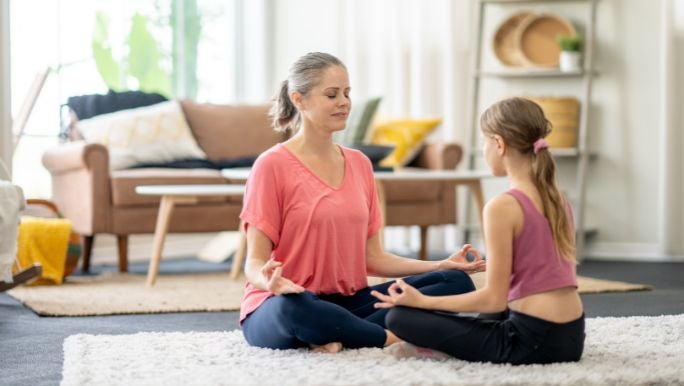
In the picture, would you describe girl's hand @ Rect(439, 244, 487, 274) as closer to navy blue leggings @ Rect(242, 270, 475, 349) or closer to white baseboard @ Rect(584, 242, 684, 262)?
navy blue leggings @ Rect(242, 270, 475, 349)

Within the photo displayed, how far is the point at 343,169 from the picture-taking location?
102 inches

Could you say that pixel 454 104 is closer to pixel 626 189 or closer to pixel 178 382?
pixel 626 189

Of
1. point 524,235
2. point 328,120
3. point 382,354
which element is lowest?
point 382,354

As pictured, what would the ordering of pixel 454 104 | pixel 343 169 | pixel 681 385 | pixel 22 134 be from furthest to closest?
pixel 454 104
pixel 22 134
pixel 343 169
pixel 681 385

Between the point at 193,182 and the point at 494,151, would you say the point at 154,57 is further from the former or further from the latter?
the point at 494,151

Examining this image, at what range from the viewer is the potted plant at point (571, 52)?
19.0ft

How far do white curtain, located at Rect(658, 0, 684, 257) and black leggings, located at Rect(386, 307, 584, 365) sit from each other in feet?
12.3

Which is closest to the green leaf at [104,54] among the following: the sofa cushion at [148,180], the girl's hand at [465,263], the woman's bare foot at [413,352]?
the sofa cushion at [148,180]

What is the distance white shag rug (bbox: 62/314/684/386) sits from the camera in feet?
6.77

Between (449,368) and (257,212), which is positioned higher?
(257,212)

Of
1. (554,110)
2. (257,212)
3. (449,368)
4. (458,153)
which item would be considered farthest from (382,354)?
(554,110)

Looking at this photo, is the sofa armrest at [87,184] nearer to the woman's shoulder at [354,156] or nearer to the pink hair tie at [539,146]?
the woman's shoulder at [354,156]

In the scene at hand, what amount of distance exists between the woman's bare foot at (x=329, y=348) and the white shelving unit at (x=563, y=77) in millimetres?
3562

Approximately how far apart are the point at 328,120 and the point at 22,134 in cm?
335
